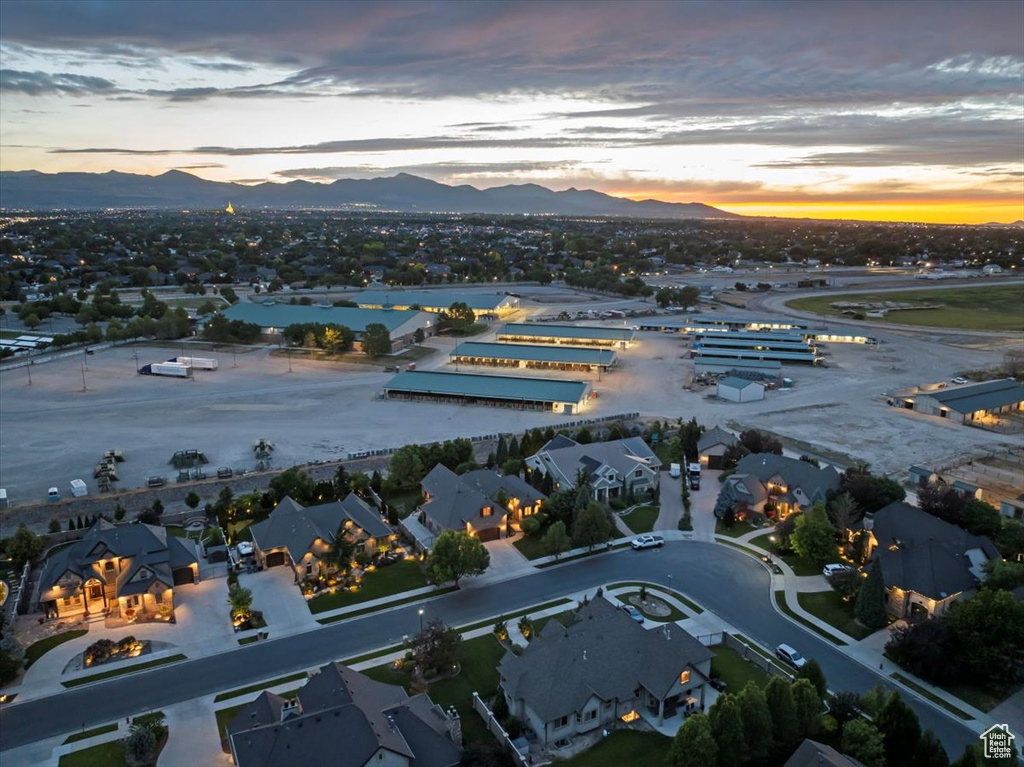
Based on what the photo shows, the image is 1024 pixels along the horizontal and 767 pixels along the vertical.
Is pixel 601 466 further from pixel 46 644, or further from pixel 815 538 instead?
pixel 46 644

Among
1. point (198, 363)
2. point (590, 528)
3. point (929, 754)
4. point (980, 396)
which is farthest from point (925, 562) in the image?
point (198, 363)

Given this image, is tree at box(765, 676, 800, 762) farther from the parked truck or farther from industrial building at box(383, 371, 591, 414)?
the parked truck

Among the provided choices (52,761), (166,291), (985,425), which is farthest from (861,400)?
(166,291)

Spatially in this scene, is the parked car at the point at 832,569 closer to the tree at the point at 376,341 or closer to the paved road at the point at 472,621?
the paved road at the point at 472,621

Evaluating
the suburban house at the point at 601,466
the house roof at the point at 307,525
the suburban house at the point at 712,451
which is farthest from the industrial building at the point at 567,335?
the house roof at the point at 307,525

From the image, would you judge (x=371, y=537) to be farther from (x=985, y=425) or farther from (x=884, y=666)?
(x=985, y=425)

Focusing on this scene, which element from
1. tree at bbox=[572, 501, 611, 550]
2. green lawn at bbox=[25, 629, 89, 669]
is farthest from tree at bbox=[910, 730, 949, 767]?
green lawn at bbox=[25, 629, 89, 669]
